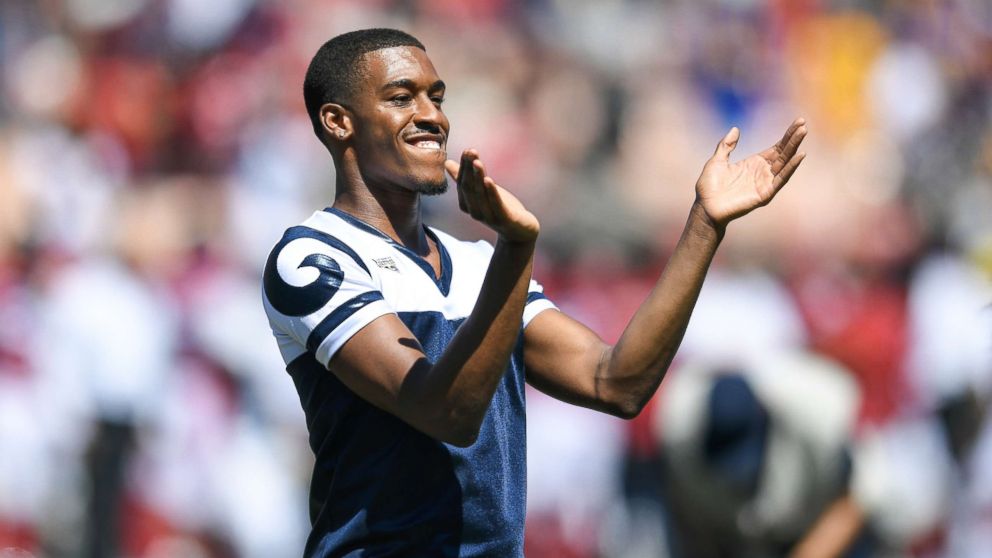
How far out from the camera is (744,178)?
3.20 metres

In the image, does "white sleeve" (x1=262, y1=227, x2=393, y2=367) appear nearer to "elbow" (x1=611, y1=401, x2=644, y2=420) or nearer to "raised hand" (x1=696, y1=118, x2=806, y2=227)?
"elbow" (x1=611, y1=401, x2=644, y2=420)

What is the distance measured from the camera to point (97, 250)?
832 cm

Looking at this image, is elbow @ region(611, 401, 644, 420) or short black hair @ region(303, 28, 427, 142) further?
short black hair @ region(303, 28, 427, 142)

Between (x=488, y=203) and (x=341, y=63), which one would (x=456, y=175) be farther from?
(x=341, y=63)

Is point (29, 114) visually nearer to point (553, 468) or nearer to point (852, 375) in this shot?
point (553, 468)

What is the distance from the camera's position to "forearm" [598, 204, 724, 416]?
10.2ft

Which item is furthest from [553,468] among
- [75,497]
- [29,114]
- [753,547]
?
[29,114]

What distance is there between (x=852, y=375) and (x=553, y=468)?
5.12 ft

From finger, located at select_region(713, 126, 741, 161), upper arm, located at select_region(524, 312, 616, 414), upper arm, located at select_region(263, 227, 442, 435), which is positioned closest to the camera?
upper arm, located at select_region(263, 227, 442, 435)

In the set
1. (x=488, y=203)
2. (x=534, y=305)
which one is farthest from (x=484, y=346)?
(x=534, y=305)

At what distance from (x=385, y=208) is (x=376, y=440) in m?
0.62

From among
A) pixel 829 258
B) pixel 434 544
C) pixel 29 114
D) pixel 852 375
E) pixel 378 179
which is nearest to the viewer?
pixel 434 544

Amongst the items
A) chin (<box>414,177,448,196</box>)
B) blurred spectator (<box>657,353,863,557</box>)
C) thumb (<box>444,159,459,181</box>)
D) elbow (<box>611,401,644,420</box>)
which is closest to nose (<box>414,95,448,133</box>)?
chin (<box>414,177,448,196</box>)

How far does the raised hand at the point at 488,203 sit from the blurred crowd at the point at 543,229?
4061mm
